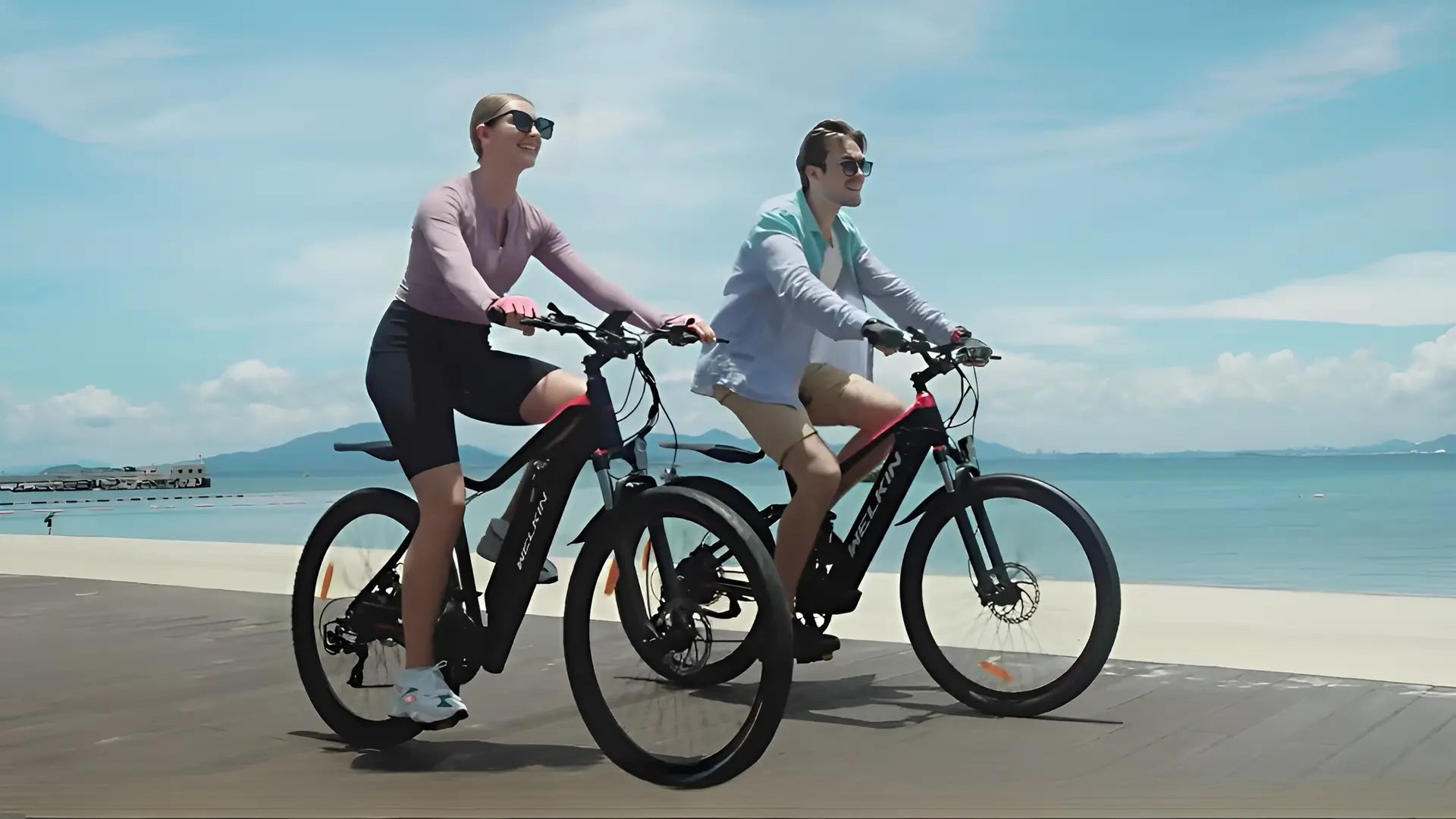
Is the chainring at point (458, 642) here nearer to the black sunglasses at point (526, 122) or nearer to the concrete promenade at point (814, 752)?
the concrete promenade at point (814, 752)

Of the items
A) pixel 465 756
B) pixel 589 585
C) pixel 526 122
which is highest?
pixel 526 122

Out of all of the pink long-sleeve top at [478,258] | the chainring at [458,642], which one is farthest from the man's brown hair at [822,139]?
the chainring at [458,642]

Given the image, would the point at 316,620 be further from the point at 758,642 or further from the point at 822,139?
the point at 822,139

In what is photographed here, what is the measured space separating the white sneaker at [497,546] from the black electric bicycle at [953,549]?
20.9 inches

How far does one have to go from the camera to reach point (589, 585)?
3631 millimetres

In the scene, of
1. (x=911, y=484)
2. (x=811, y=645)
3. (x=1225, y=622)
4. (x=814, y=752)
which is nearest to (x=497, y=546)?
(x=814, y=752)

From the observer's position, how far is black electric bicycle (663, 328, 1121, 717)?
4.33 m

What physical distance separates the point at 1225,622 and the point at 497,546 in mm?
4768

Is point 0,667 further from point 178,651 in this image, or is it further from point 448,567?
point 448,567

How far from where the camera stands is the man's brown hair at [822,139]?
4875 millimetres

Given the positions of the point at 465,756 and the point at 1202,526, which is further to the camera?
the point at 1202,526

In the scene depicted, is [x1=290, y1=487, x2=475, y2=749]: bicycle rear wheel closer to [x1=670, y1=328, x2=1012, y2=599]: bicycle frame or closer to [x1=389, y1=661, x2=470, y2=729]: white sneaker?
[x1=389, y1=661, x2=470, y2=729]: white sneaker

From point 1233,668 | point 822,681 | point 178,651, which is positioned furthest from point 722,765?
point 178,651

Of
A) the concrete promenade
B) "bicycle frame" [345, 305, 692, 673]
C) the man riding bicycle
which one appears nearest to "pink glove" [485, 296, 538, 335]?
"bicycle frame" [345, 305, 692, 673]
